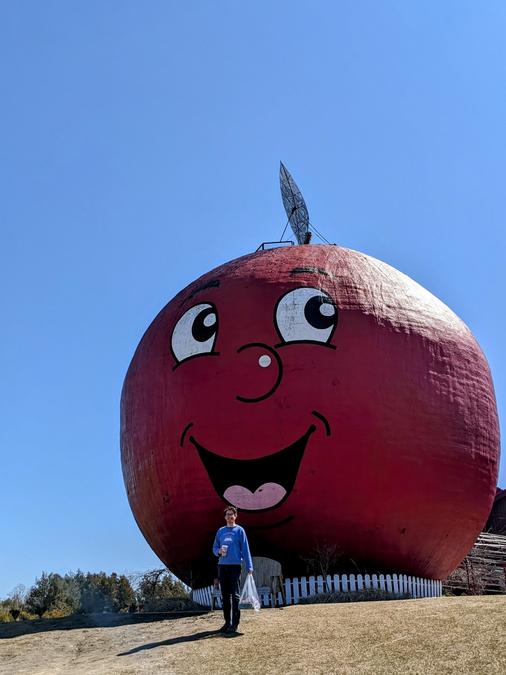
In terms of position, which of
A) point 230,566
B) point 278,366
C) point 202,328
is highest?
point 202,328

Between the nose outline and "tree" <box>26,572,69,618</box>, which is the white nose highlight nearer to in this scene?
the nose outline

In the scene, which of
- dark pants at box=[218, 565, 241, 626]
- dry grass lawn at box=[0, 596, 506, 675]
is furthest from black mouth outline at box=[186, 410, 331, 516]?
dark pants at box=[218, 565, 241, 626]

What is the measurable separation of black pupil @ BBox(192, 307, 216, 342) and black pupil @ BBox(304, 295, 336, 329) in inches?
69.7

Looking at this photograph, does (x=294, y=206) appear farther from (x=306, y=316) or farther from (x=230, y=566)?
(x=230, y=566)

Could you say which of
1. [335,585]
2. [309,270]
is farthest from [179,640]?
[309,270]

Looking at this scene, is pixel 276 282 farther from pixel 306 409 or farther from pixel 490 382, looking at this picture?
pixel 490 382

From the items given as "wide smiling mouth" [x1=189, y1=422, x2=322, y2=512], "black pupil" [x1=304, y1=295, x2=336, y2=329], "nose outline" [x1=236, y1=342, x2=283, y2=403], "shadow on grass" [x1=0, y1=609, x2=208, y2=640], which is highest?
"black pupil" [x1=304, y1=295, x2=336, y2=329]

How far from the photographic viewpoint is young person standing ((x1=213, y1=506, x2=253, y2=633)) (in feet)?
31.9

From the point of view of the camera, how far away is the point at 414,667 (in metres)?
7.36

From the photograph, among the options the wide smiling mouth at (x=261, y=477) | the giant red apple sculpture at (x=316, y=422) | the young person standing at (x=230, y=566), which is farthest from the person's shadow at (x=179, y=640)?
the giant red apple sculpture at (x=316, y=422)

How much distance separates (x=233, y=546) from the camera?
388 inches

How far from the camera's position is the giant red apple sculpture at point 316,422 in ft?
46.6

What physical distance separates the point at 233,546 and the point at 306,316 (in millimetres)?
5935

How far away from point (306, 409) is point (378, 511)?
2.23 meters
